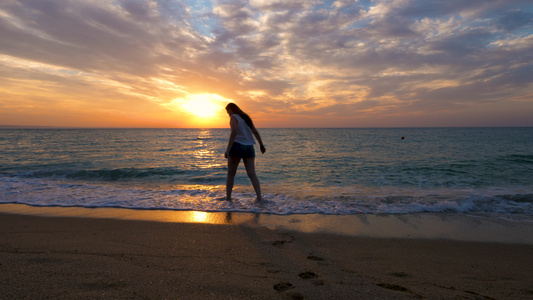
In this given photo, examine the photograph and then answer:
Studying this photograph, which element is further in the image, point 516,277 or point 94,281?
point 516,277

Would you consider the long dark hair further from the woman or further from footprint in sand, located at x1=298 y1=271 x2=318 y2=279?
footprint in sand, located at x1=298 y1=271 x2=318 y2=279

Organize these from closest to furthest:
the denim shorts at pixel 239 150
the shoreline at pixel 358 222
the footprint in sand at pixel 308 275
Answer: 1. the footprint in sand at pixel 308 275
2. the shoreline at pixel 358 222
3. the denim shorts at pixel 239 150

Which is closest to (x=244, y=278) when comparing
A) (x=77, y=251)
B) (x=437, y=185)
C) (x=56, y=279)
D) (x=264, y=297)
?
(x=264, y=297)

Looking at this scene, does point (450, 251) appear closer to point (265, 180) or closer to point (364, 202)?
point (364, 202)

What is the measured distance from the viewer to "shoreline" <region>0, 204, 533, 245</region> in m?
3.90

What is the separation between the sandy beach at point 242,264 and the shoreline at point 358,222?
0.19 meters

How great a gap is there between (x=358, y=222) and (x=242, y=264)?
2497 mm

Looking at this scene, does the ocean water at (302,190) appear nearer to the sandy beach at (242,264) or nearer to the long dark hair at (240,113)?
the sandy beach at (242,264)

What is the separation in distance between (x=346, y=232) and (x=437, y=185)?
19.3 ft

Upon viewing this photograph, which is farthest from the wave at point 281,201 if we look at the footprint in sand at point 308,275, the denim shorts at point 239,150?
the footprint in sand at point 308,275

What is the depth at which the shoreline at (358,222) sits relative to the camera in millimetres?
3902

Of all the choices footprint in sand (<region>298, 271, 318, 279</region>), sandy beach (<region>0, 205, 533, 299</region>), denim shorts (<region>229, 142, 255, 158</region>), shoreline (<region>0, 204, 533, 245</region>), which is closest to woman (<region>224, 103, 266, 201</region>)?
denim shorts (<region>229, 142, 255, 158</region>)

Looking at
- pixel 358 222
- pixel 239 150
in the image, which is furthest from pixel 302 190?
pixel 358 222

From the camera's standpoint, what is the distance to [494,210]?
522 centimetres
